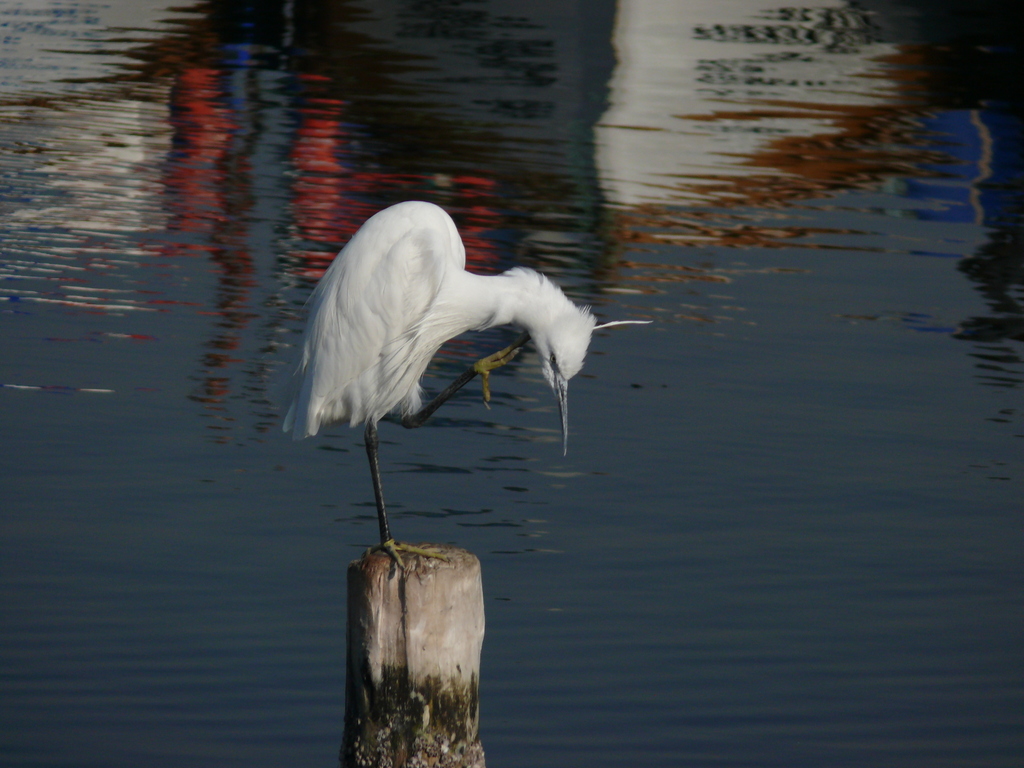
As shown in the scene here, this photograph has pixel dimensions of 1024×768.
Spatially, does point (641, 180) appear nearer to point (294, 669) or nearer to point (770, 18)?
point (770, 18)

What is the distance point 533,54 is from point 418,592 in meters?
14.1

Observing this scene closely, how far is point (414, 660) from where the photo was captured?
362 cm

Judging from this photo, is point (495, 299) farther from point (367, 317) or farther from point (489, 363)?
point (367, 317)

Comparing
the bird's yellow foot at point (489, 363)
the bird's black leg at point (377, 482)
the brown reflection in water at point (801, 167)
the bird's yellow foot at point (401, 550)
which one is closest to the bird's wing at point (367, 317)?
the bird's black leg at point (377, 482)

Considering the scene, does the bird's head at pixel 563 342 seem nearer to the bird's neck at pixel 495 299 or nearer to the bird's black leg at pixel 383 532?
the bird's neck at pixel 495 299

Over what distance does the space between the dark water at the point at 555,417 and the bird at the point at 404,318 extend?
3.46ft

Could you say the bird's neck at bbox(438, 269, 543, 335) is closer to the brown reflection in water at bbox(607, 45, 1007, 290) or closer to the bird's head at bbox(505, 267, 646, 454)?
the bird's head at bbox(505, 267, 646, 454)

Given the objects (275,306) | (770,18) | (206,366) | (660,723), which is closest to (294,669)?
(660,723)

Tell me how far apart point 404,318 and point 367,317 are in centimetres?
12

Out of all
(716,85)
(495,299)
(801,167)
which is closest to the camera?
(495,299)

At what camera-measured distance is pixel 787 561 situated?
19.8ft

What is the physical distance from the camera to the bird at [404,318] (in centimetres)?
435

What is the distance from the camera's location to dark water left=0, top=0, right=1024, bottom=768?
15.9 ft

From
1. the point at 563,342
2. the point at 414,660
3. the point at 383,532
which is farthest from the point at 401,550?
the point at 563,342
